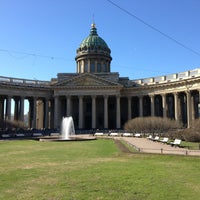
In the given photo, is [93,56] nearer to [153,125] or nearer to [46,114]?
[46,114]

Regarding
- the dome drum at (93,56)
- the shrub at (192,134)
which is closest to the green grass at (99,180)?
the shrub at (192,134)

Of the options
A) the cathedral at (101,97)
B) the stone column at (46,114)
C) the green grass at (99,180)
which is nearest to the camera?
the green grass at (99,180)

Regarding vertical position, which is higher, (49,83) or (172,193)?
(49,83)

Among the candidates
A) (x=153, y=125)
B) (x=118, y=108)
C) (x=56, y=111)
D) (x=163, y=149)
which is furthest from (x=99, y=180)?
(x=56, y=111)

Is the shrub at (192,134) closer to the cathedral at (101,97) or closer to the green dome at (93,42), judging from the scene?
the cathedral at (101,97)

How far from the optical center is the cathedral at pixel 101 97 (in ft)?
255

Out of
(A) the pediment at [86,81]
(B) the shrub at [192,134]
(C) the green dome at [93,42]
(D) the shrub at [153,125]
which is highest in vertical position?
(C) the green dome at [93,42]

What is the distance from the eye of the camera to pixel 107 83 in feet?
287

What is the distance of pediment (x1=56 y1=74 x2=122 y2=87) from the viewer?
87062mm

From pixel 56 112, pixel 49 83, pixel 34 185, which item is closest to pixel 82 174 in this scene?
pixel 34 185

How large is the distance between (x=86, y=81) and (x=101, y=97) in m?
7.23

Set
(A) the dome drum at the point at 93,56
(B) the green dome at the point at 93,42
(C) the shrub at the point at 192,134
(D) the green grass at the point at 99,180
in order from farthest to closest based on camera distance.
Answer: (B) the green dome at the point at 93,42 → (A) the dome drum at the point at 93,56 → (C) the shrub at the point at 192,134 → (D) the green grass at the point at 99,180

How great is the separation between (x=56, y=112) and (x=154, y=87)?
28.6m

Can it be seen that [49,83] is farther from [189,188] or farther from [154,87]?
[189,188]
